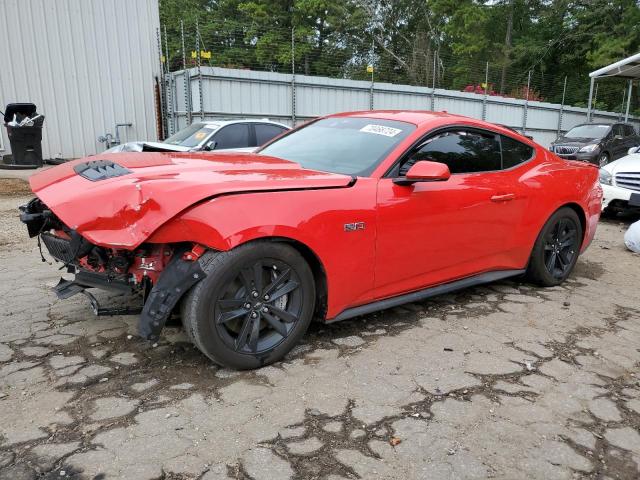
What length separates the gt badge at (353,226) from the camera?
2.95 metres

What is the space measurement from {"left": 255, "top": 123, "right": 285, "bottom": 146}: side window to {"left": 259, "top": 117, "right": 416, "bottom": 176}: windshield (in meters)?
5.77

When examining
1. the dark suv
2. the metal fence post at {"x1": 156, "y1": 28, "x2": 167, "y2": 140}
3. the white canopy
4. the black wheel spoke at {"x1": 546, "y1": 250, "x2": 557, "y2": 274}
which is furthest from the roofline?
the black wheel spoke at {"x1": 546, "y1": 250, "x2": 557, "y2": 274}

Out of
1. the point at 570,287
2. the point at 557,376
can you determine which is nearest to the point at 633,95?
the point at 570,287

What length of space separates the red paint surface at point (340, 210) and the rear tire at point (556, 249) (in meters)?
0.11

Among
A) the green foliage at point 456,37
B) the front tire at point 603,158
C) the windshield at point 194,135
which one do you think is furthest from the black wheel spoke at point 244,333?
the green foliage at point 456,37

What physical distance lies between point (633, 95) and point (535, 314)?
3253 cm

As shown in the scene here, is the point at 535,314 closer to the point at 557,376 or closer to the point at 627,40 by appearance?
the point at 557,376

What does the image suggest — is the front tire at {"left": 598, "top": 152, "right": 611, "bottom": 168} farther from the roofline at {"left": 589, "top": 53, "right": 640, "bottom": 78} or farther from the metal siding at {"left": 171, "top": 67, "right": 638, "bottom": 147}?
the metal siding at {"left": 171, "top": 67, "right": 638, "bottom": 147}

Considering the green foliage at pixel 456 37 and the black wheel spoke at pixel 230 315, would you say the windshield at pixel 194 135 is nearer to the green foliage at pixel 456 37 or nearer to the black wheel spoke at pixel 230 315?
the black wheel spoke at pixel 230 315

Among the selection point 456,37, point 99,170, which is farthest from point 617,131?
point 456,37

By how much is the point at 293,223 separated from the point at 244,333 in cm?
64

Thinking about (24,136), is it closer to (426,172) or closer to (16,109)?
(16,109)

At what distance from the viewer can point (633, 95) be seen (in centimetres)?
3028

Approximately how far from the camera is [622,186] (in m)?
7.18
